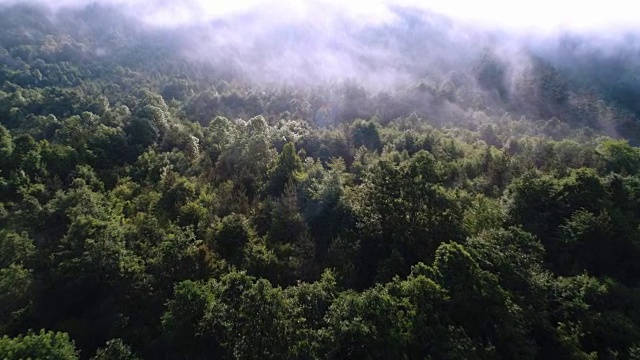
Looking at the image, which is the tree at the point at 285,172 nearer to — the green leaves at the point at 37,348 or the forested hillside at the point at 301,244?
the forested hillside at the point at 301,244

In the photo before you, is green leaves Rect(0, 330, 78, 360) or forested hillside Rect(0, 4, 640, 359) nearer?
green leaves Rect(0, 330, 78, 360)

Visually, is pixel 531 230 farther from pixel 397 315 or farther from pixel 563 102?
pixel 563 102

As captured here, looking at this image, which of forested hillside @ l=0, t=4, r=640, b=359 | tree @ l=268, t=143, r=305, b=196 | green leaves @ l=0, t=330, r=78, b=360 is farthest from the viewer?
tree @ l=268, t=143, r=305, b=196

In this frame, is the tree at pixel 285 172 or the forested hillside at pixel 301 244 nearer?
the forested hillside at pixel 301 244

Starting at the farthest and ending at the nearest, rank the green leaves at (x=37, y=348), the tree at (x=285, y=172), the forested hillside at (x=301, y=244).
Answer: the tree at (x=285, y=172)
the forested hillside at (x=301, y=244)
the green leaves at (x=37, y=348)

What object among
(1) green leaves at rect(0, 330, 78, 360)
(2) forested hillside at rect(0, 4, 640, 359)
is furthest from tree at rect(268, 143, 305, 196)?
(1) green leaves at rect(0, 330, 78, 360)

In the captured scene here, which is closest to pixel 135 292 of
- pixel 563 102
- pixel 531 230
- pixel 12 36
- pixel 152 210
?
pixel 152 210

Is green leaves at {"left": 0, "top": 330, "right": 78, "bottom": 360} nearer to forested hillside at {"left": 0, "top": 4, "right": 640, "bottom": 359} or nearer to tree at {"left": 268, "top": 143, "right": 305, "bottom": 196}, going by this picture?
forested hillside at {"left": 0, "top": 4, "right": 640, "bottom": 359}

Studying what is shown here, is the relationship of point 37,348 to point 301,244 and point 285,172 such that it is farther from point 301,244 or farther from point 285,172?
point 285,172

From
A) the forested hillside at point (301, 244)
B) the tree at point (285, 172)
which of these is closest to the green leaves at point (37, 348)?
the forested hillside at point (301, 244)

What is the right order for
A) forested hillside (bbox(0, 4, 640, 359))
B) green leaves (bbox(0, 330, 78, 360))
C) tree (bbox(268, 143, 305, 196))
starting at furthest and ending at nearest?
tree (bbox(268, 143, 305, 196))
forested hillside (bbox(0, 4, 640, 359))
green leaves (bbox(0, 330, 78, 360))

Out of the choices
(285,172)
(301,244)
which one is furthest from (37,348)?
(285,172)
